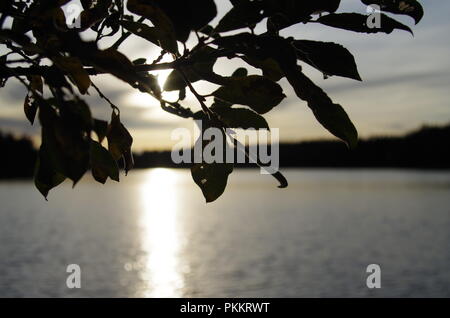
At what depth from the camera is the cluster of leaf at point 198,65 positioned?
0.87m

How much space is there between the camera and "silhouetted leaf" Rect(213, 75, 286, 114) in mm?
1191

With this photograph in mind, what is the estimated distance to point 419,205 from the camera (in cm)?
8856

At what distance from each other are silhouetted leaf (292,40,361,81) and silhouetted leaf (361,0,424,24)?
0.39ft

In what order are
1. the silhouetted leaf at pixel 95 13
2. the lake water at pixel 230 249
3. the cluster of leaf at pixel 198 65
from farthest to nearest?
the lake water at pixel 230 249 → the silhouetted leaf at pixel 95 13 → the cluster of leaf at pixel 198 65

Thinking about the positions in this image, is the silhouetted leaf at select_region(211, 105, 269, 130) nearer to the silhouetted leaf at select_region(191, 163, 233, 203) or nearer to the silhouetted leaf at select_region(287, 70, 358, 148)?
the silhouetted leaf at select_region(191, 163, 233, 203)

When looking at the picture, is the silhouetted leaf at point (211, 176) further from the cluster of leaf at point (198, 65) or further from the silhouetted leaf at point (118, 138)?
the silhouetted leaf at point (118, 138)

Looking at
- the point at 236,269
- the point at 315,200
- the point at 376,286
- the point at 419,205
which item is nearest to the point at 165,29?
the point at 376,286

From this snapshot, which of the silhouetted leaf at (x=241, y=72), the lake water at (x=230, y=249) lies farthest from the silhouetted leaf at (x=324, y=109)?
the lake water at (x=230, y=249)

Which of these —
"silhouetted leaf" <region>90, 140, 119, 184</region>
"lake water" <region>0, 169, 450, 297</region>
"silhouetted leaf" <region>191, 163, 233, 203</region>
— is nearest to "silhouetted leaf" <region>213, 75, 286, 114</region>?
"silhouetted leaf" <region>191, 163, 233, 203</region>

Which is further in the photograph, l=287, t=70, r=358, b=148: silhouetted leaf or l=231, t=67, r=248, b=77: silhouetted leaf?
l=231, t=67, r=248, b=77: silhouetted leaf

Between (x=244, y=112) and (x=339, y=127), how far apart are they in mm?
289

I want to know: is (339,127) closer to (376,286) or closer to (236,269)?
(376,286)

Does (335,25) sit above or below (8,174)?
below

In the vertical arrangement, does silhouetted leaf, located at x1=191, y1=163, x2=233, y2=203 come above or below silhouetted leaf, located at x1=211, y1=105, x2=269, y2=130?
below
